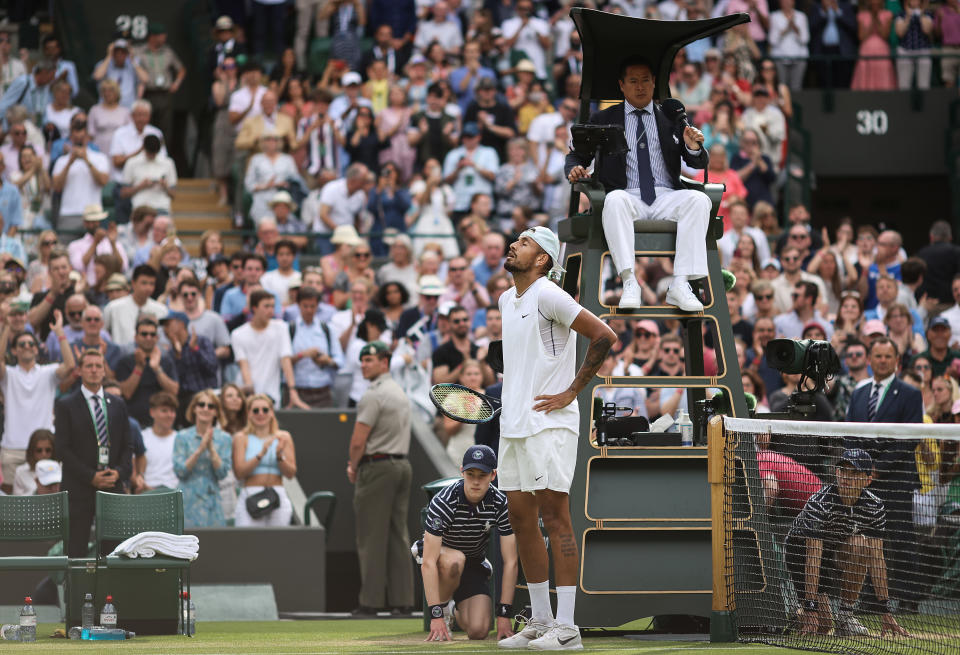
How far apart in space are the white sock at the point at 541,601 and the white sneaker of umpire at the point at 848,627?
1.77 meters

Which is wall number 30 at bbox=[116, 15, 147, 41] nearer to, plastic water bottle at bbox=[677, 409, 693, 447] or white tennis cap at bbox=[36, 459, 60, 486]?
white tennis cap at bbox=[36, 459, 60, 486]

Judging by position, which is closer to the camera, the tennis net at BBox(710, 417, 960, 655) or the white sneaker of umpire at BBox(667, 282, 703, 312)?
the tennis net at BBox(710, 417, 960, 655)

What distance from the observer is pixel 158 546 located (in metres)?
11.6

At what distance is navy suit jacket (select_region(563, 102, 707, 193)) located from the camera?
10.9 m

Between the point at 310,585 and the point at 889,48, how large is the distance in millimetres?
14404

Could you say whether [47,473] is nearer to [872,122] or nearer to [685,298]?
[685,298]

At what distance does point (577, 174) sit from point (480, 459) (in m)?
1.96

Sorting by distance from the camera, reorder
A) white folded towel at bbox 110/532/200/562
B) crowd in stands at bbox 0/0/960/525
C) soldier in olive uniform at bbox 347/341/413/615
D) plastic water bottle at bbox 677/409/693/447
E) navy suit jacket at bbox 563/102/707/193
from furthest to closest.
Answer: crowd in stands at bbox 0/0/960/525 → soldier in olive uniform at bbox 347/341/413/615 → white folded towel at bbox 110/532/200/562 → plastic water bottle at bbox 677/409/693/447 → navy suit jacket at bbox 563/102/707/193

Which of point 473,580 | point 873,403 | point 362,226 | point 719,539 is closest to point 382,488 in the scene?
point 473,580

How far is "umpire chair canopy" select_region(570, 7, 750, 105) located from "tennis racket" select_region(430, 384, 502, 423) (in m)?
2.33

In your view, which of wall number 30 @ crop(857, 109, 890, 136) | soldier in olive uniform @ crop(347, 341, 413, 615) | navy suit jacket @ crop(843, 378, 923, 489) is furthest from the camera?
wall number 30 @ crop(857, 109, 890, 136)

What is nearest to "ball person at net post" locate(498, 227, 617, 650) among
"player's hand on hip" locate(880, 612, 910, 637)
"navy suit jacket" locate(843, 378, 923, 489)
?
"player's hand on hip" locate(880, 612, 910, 637)

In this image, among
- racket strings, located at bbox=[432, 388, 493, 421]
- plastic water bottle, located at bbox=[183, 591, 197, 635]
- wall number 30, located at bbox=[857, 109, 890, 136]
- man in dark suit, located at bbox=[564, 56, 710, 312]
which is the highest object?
wall number 30, located at bbox=[857, 109, 890, 136]

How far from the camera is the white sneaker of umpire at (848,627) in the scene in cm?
981
